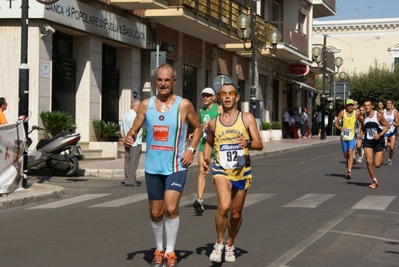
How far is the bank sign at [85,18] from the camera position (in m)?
20.8

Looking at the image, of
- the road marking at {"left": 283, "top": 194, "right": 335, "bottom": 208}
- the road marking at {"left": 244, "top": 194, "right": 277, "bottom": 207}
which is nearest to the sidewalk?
the road marking at {"left": 244, "top": 194, "right": 277, "bottom": 207}

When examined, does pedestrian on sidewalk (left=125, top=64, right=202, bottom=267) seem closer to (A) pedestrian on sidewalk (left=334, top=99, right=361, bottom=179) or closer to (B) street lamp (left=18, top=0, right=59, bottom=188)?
(B) street lamp (left=18, top=0, right=59, bottom=188)

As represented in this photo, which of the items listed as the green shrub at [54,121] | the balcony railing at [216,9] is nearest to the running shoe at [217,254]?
the green shrub at [54,121]

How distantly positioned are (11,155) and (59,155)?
3.82m

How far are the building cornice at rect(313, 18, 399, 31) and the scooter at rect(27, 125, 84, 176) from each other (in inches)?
2483

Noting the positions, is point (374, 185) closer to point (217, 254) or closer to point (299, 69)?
point (217, 254)

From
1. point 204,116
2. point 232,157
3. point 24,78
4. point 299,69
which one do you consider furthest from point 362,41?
point 232,157

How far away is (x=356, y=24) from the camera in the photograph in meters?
79.3

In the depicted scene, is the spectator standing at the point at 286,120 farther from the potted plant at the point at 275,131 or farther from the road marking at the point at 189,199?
the road marking at the point at 189,199

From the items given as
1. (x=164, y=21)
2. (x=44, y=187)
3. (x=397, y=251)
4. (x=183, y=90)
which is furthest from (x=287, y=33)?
(x=397, y=251)

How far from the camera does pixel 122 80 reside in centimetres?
2680

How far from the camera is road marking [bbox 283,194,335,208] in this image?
12.9m

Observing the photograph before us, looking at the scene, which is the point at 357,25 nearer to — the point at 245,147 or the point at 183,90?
the point at 183,90

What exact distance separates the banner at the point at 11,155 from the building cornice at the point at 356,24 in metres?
66.7
